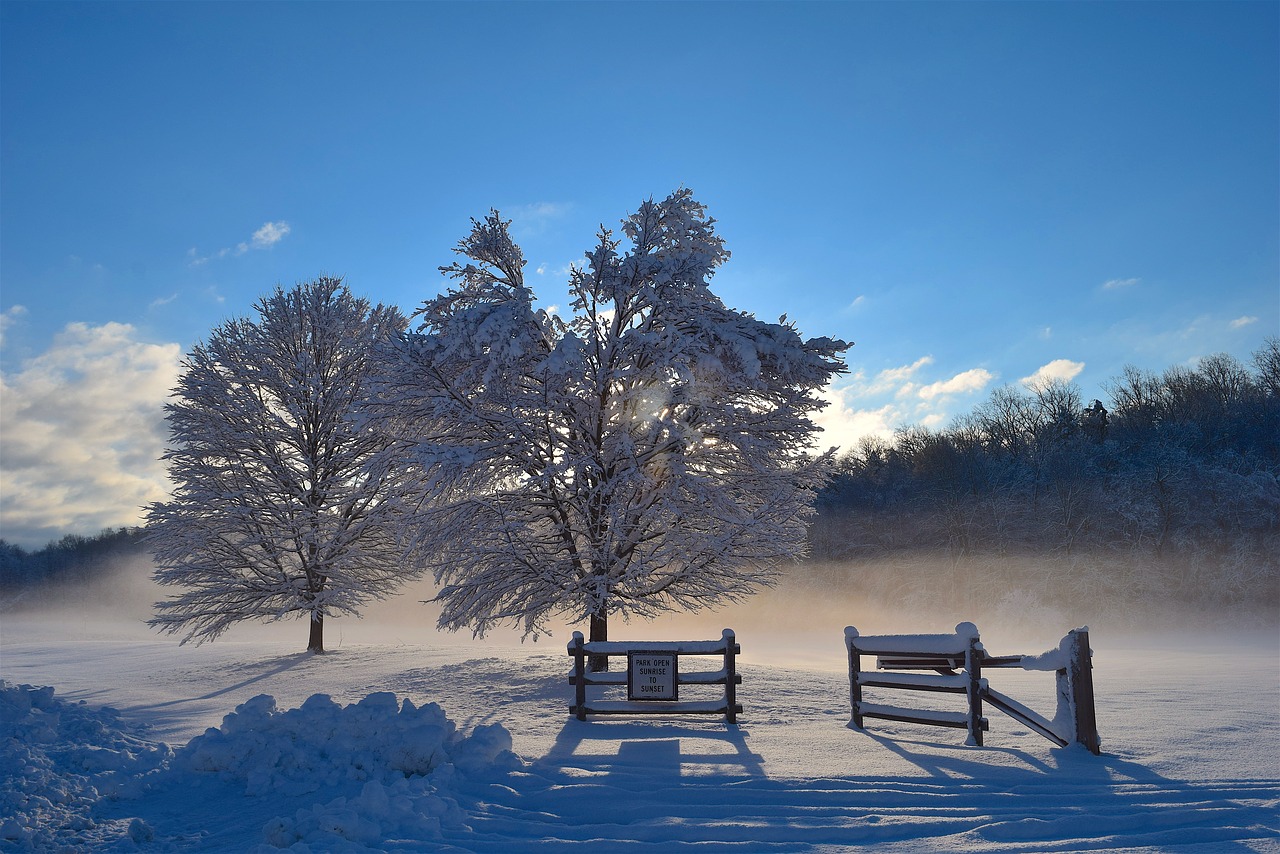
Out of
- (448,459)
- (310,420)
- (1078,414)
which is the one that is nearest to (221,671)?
(310,420)

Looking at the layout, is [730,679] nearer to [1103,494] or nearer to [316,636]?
[316,636]

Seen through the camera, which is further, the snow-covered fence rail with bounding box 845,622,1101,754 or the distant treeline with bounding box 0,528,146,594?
the distant treeline with bounding box 0,528,146,594

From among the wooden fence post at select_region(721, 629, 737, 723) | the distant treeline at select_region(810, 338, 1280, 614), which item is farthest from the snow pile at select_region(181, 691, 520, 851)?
the distant treeline at select_region(810, 338, 1280, 614)

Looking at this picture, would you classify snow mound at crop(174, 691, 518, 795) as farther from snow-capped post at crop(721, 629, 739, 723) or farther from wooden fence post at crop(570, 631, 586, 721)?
snow-capped post at crop(721, 629, 739, 723)

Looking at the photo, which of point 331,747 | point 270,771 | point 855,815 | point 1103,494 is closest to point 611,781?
point 855,815

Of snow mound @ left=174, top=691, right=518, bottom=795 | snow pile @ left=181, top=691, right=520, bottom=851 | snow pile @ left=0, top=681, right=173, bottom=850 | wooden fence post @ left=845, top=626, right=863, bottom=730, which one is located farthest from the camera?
wooden fence post @ left=845, top=626, right=863, bottom=730

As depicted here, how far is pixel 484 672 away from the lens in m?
15.6

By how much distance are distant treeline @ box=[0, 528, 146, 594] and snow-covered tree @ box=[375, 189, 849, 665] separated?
76.7 metres

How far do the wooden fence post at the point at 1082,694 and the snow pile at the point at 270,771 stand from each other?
625cm

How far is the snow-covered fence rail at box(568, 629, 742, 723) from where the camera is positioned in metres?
10.5

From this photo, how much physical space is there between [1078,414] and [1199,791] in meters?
46.4

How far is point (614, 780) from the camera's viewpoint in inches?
292

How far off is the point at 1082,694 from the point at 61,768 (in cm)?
1059

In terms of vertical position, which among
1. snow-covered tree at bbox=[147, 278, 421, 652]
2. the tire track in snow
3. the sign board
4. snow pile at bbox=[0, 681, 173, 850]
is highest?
snow-covered tree at bbox=[147, 278, 421, 652]
